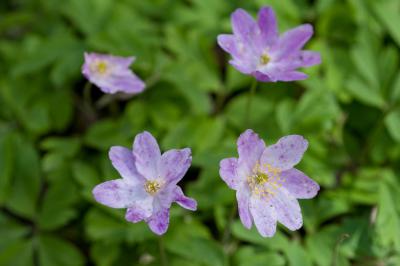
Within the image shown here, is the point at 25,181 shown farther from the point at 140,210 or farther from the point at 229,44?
the point at 229,44

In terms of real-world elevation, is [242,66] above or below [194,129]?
above

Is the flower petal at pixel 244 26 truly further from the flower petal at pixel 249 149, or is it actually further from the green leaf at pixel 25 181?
the green leaf at pixel 25 181

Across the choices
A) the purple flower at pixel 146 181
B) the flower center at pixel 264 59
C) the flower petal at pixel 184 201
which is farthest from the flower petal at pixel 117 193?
the flower center at pixel 264 59

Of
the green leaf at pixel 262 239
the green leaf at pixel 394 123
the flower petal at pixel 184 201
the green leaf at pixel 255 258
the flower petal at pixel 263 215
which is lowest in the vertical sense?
the green leaf at pixel 255 258

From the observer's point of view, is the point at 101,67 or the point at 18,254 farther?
the point at 18,254

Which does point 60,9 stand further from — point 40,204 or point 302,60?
point 302,60

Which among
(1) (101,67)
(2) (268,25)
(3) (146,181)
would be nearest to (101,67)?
(1) (101,67)

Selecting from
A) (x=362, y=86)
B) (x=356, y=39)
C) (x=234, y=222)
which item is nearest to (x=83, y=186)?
(x=234, y=222)
